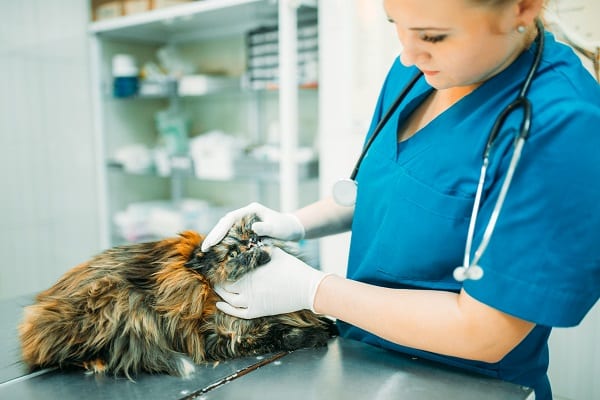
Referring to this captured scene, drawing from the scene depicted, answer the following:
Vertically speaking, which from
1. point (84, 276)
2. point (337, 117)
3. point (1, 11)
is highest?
point (1, 11)

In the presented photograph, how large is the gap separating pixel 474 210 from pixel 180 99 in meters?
2.61

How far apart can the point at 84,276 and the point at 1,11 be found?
2.09 metres

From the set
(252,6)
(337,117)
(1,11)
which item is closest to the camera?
(337,117)

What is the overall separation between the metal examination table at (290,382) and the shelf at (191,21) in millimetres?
1598

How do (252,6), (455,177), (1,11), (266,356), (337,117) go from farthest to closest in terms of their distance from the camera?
(1,11) < (252,6) < (337,117) < (266,356) < (455,177)

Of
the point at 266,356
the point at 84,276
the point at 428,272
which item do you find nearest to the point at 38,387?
the point at 84,276

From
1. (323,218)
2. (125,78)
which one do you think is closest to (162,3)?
(125,78)

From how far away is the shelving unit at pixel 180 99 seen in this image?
202cm

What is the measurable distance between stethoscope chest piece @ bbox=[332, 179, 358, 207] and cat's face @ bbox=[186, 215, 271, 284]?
18 centimetres

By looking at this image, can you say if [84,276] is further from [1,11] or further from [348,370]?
[1,11]

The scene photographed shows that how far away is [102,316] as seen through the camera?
0.85m

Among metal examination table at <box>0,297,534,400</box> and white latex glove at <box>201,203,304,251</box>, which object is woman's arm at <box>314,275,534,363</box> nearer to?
metal examination table at <box>0,297,534,400</box>

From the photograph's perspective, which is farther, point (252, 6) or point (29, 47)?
point (29, 47)

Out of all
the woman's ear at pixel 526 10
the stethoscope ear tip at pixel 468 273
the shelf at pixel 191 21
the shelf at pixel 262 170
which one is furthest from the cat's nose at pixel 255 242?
the shelf at pixel 191 21
